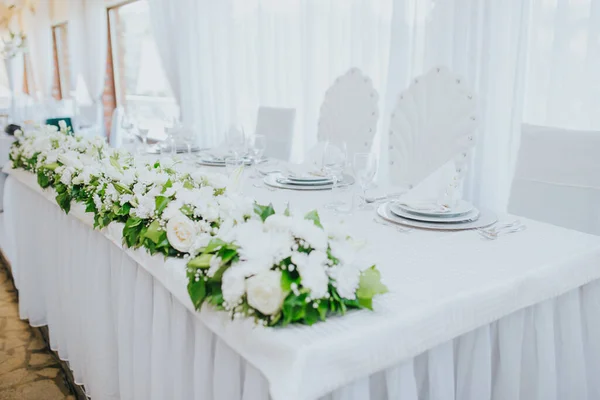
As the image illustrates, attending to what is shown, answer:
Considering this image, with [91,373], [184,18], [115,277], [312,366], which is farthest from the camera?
[184,18]

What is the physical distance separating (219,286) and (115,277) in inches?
31.7

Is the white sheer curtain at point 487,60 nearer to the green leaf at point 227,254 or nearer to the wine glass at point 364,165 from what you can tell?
the wine glass at point 364,165

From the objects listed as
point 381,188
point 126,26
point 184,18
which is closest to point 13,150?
point 381,188

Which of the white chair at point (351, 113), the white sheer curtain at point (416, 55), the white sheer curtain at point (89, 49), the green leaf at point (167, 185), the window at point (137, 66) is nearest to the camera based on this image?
the green leaf at point (167, 185)

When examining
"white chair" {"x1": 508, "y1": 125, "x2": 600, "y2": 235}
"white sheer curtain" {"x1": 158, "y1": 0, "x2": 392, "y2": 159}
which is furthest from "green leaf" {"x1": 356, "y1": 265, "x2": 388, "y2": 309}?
"white sheer curtain" {"x1": 158, "y1": 0, "x2": 392, "y2": 159}

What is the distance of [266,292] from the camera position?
2.56 feet

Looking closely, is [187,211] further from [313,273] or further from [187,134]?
[187,134]

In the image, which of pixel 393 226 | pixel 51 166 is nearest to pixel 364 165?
pixel 393 226

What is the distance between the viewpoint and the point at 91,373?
5.74ft

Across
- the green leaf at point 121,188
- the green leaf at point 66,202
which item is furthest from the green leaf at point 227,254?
the green leaf at point 66,202

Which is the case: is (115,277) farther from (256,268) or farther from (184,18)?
(184,18)

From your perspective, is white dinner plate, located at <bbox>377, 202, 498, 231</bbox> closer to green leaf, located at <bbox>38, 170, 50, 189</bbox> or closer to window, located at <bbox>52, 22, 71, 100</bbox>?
green leaf, located at <bbox>38, 170, 50, 189</bbox>

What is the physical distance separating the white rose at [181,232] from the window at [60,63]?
28.2ft

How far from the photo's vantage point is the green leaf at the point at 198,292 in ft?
2.90
